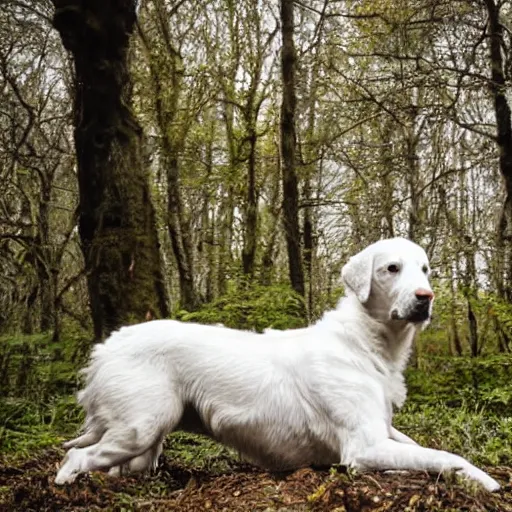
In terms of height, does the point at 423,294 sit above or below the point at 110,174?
below

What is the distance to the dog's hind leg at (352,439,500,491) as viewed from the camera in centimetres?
320

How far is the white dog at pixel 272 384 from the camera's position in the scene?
146 inches

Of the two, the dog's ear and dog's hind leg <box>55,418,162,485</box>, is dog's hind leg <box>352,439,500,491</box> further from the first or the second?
dog's hind leg <box>55,418,162,485</box>

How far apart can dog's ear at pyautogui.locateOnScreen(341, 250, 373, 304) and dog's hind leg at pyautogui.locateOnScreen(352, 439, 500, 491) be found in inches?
36.2

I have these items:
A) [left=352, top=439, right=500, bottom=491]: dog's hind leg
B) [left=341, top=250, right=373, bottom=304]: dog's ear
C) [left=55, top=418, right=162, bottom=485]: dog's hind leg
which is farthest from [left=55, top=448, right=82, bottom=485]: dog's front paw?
[left=341, top=250, right=373, bottom=304]: dog's ear

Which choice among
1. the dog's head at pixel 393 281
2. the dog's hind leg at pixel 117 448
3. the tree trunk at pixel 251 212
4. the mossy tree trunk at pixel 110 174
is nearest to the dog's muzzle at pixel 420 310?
the dog's head at pixel 393 281

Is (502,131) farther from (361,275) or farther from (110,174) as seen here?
(361,275)

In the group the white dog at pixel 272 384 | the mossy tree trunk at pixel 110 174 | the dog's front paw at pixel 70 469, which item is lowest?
the dog's front paw at pixel 70 469

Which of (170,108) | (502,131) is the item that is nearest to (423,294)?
(502,131)

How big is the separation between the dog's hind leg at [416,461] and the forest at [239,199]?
8cm

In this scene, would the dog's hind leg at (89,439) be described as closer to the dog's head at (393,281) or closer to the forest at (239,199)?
Answer: the forest at (239,199)

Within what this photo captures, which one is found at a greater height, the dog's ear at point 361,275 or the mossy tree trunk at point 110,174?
the mossy tree trunk at point 110,174

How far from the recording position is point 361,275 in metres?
3.92

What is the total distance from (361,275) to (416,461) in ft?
3.86
